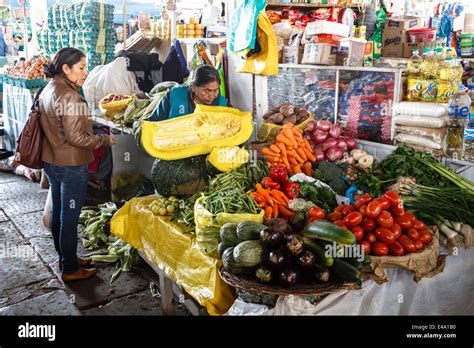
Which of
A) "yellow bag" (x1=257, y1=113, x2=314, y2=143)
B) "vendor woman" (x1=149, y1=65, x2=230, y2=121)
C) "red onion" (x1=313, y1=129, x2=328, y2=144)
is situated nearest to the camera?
"vendor woman" (x1=149, y1=65, x2=230, y2=121)

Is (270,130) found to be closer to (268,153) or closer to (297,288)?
(268,153)

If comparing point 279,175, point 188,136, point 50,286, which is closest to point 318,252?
point 279,175

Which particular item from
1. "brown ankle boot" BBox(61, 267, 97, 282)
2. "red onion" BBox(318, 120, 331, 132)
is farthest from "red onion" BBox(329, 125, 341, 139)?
"brown ankle boot" BBox(61, 267, 97, 282)

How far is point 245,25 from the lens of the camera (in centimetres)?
436

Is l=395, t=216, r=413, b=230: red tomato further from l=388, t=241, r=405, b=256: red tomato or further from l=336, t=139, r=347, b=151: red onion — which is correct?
l=336, t=139, r=347, b=151: red onion

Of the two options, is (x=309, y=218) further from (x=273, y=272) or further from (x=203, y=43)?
(x=203, y=43)

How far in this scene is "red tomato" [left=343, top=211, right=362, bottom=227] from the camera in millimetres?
2686

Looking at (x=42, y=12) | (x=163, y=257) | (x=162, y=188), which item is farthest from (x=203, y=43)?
(x=42, y=12)

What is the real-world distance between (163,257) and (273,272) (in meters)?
1.37

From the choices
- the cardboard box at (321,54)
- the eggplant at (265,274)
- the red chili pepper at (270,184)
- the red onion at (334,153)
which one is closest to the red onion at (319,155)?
the red onion at (334,153)

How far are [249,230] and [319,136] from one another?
68.9 inches

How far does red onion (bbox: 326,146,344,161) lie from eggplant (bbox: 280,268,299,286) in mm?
1818

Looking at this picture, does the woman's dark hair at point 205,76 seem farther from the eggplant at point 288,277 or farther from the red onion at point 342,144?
the eggplant at point 288,277

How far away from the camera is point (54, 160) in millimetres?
3816
